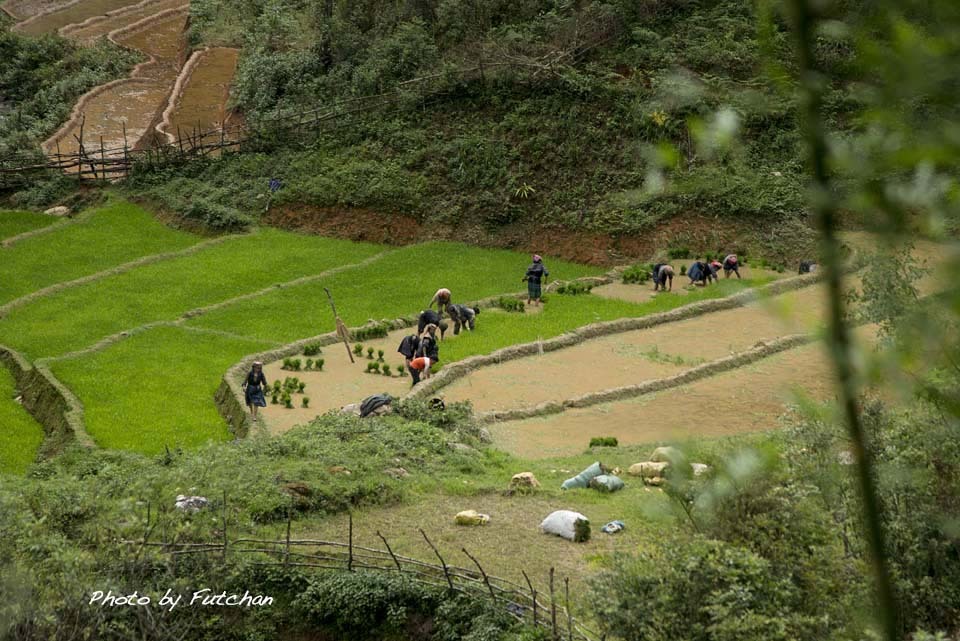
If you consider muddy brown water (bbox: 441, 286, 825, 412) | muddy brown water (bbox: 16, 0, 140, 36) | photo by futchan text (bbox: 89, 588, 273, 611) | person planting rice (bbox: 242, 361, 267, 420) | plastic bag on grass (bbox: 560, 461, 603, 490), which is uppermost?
muddy brown water (bbox: 16, 0, 140, 36)

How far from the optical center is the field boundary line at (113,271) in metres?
30.6

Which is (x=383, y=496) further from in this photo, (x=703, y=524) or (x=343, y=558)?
(x=703, y=524)

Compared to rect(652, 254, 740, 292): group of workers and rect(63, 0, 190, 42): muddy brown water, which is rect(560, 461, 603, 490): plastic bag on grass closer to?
rect(652, 254, 740, 292): group of workers

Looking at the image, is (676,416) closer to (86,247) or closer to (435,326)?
(435,326)

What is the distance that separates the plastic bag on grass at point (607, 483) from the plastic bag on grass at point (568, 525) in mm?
1744

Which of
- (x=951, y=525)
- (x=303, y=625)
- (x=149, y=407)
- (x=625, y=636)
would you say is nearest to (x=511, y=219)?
(x=149, y=407)

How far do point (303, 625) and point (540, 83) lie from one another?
28972 millimetres

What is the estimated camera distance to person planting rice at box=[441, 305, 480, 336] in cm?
2655

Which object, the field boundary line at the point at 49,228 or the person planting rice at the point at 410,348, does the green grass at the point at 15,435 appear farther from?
the field boundary line at the point at 49,228

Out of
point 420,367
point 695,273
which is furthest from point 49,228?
point 695,273

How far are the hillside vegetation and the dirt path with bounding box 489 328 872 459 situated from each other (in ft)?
35.9

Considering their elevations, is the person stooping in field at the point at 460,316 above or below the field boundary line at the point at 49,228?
below

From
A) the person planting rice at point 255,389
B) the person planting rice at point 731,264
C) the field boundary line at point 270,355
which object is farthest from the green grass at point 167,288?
Result: the person planting rice at point 731,264

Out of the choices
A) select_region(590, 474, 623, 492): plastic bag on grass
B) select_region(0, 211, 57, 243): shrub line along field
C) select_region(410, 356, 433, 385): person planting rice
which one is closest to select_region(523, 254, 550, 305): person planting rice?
select_region(410, 356, 433, 385): person planting rice
